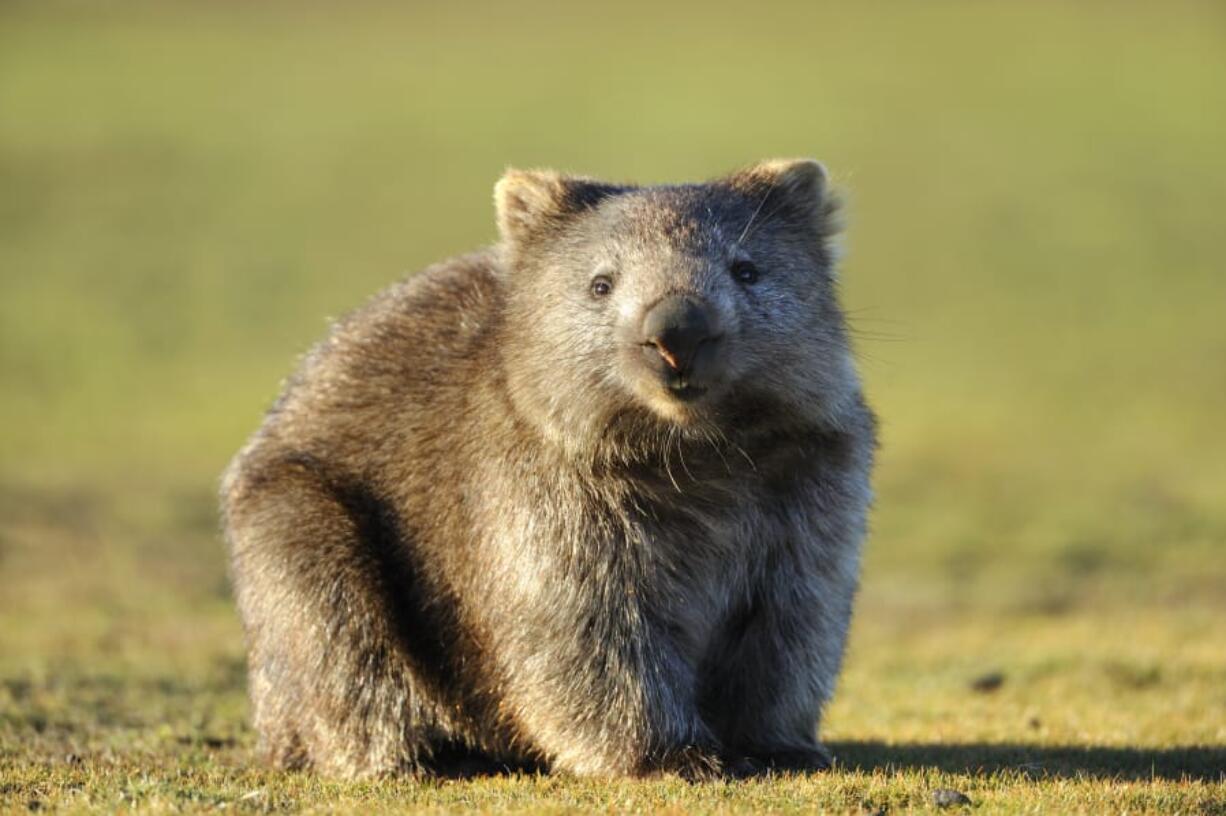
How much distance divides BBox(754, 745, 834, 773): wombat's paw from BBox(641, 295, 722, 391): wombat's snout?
2249mm

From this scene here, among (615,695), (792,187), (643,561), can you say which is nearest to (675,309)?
(643,561)

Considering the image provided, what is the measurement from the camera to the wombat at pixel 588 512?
28.0ft

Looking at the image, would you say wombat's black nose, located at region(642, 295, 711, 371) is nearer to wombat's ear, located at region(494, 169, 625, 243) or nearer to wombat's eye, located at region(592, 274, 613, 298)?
wombat's eye, located at region(592, 274, 613, 298)

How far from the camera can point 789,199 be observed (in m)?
9.31

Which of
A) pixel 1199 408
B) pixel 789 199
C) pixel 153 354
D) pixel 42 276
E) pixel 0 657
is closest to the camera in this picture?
pixel 789 199

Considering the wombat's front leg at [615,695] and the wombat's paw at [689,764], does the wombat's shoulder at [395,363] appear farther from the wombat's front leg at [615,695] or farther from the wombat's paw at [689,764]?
the wombat's paw at [689,764]

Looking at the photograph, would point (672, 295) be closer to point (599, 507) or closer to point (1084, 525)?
point (599, 507)

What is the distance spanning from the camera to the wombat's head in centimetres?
816

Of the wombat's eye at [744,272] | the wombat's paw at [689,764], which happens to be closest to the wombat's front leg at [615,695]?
the wombat's paw at [689,764]

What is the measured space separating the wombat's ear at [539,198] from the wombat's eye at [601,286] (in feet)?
2.26

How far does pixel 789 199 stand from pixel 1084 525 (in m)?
18.9

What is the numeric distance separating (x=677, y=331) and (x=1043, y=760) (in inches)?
160

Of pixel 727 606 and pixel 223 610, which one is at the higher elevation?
pixel 727 606

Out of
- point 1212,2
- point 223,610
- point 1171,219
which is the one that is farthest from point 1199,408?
point 1212,2
